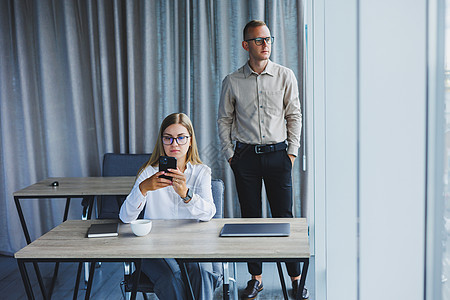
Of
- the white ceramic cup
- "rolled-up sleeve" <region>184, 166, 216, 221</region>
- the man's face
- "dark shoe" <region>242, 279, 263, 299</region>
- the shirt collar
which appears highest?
the man's face

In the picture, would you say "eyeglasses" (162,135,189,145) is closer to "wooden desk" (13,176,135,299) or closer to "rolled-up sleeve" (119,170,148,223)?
"rolled-up sleeve" (119,170,148,223)

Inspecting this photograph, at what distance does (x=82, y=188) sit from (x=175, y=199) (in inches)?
48.1

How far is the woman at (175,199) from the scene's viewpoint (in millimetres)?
2068

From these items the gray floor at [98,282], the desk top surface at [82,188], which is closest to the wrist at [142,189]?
the desk top surface at [82,188]

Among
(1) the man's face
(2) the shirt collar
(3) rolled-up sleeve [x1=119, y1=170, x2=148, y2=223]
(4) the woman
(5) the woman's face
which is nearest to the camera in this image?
(4) the woman

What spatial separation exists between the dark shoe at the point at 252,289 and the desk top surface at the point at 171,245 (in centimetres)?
105

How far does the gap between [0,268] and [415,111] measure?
398cm

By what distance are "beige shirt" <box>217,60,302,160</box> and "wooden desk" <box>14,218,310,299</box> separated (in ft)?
3.48

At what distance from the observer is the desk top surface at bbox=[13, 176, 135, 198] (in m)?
3.12

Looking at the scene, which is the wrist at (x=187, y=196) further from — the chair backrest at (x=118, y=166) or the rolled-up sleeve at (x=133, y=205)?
the chair backrest at (x=118, y=166)

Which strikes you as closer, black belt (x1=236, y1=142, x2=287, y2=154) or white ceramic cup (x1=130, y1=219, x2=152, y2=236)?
white ceramic cup (x1=130, y1=219, x2=152, y2=236)

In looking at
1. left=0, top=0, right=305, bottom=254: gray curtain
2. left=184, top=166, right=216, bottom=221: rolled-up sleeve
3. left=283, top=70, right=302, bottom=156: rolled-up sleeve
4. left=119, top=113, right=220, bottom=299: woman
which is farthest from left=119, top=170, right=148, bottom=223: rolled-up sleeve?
left=0, top=0, right=305, bottom=254: gray curtain

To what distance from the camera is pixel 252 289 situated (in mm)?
3014

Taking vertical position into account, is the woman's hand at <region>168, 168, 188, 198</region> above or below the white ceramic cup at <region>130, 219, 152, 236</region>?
above
